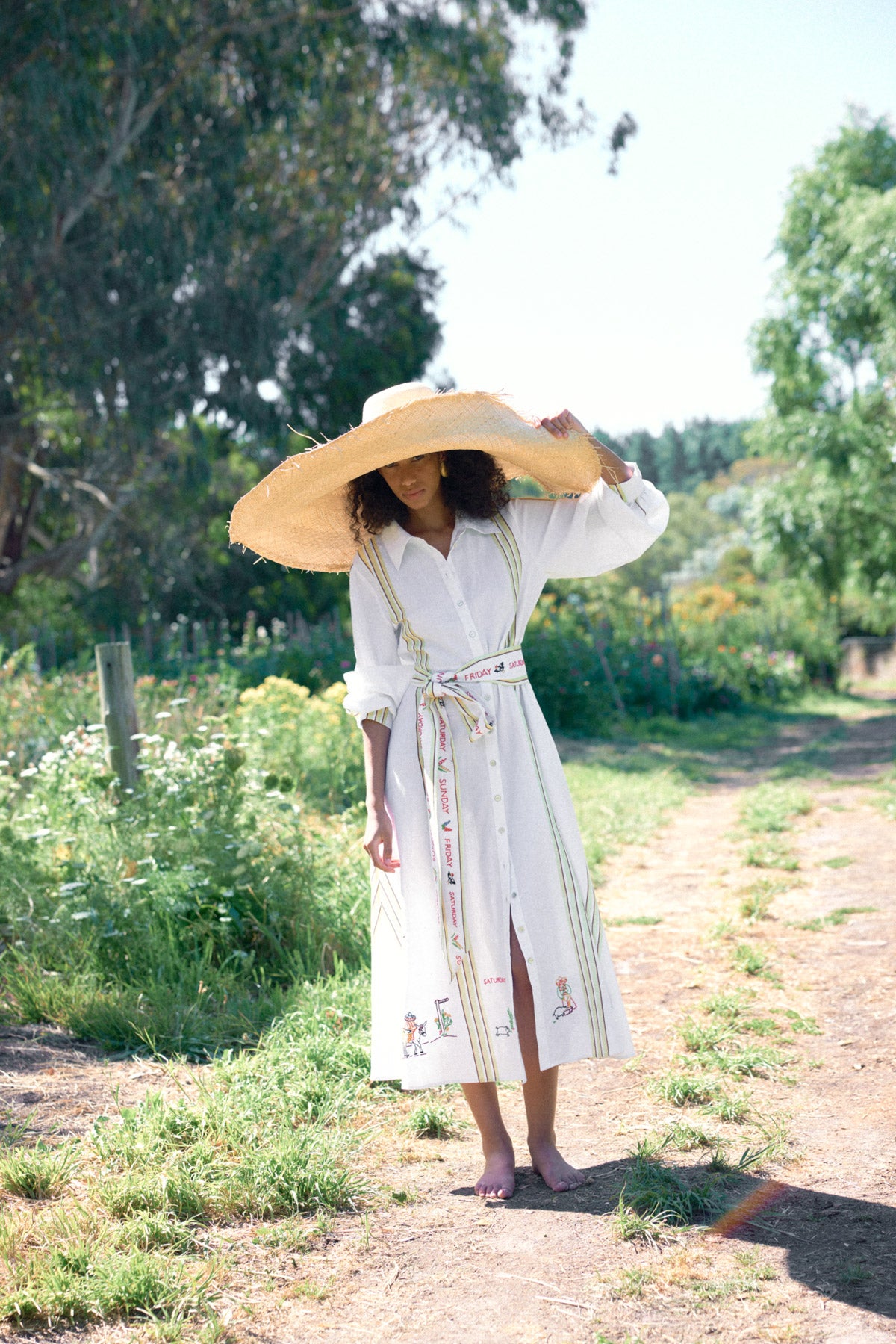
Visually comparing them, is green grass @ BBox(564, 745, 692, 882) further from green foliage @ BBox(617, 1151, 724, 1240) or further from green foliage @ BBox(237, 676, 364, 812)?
green foliage @ BBox(617, 1151, 724, 1240)

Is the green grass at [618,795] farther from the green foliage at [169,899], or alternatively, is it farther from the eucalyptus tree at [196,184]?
the eucalyptus tree at [196,184]

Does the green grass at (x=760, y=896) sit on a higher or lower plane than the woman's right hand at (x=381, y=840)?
lower

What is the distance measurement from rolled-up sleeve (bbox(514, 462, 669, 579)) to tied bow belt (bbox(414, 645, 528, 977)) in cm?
31

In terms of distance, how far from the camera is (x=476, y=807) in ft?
8.87

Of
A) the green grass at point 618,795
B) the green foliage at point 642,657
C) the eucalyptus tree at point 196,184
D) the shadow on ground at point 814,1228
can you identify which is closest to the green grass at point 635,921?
the green grass at point 618,795

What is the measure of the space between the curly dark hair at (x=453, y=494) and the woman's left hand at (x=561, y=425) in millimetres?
203

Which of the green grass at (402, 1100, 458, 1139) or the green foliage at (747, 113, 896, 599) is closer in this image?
the green grass at (402, 1100, 458, 1139)

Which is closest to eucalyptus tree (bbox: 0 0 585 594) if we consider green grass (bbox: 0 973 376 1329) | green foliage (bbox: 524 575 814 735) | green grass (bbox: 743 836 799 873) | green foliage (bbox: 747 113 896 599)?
green foliage (bbox: 524 575 814 735)

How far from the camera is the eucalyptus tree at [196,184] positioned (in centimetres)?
1082

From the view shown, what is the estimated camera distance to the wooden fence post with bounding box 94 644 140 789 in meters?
5.01

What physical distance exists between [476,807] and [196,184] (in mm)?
11414

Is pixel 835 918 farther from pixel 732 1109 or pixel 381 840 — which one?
pixel 381 840

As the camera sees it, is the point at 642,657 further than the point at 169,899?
Yes

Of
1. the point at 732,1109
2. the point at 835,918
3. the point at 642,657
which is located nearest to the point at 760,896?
the point at 835,918
